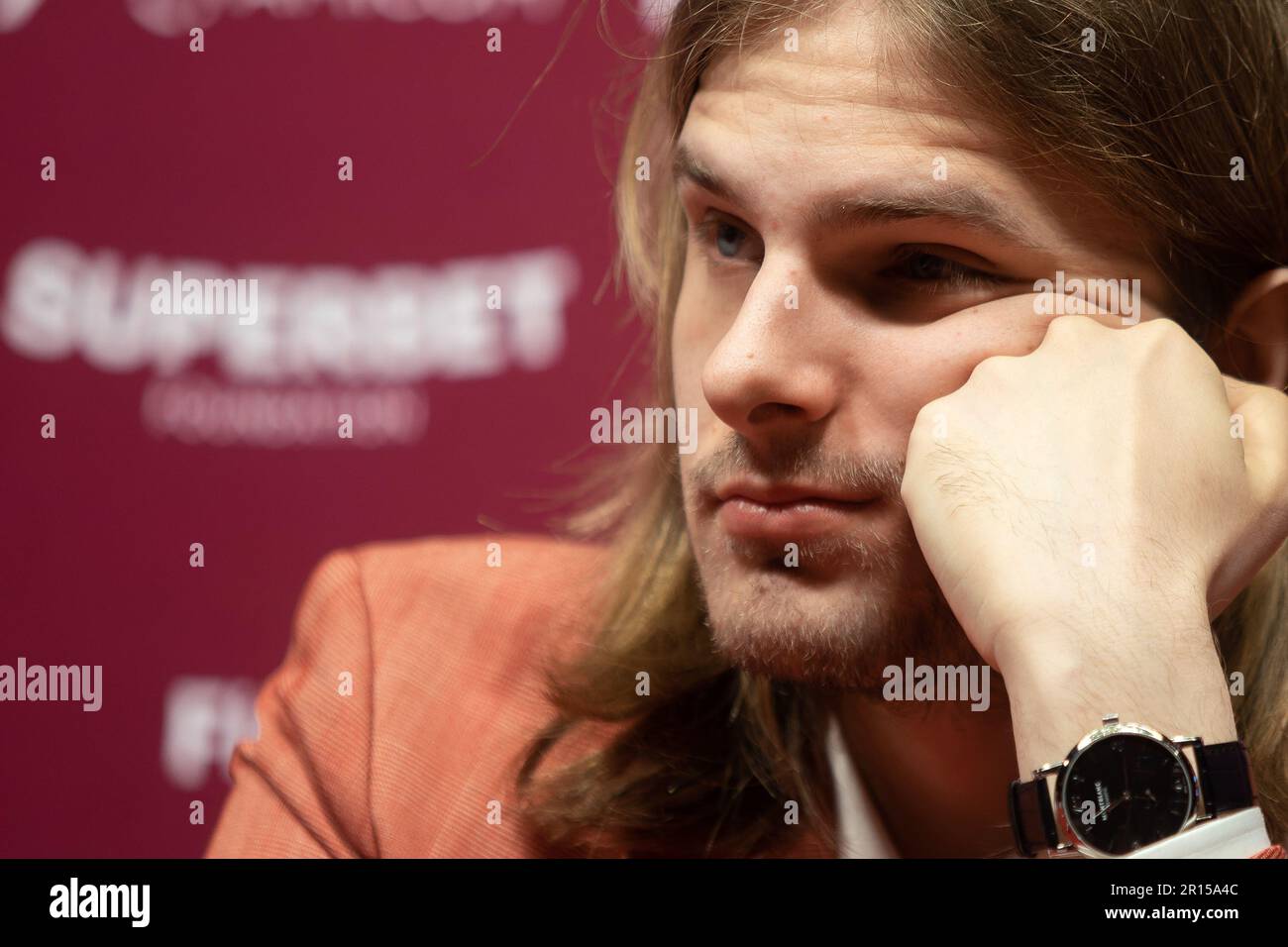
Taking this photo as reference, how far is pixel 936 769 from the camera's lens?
1.29 metres

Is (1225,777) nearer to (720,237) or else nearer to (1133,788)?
Answer: (1133,788)

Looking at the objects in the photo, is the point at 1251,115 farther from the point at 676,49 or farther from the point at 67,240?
the point at 67,240

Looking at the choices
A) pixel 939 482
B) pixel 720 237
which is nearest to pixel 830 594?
pixel 939 482

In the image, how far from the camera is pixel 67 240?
1617 millimetres

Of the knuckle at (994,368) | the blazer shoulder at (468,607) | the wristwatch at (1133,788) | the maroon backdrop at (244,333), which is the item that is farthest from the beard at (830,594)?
the maroon backdrop at (244,333)

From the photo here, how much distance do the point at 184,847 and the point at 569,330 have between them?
848 millimetres

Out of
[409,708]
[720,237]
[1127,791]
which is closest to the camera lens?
[1127,791]

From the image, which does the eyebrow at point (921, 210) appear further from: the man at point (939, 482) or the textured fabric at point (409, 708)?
the textured fabric at point (409, 708)

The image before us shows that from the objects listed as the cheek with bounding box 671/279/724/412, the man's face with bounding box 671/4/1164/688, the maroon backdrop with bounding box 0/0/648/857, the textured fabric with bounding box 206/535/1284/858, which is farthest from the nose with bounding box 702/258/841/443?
the maroon backdrop with bounding box 0/0/648/857

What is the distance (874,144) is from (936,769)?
611 millimetres

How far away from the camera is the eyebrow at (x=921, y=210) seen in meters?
1.09

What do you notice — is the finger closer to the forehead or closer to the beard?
the forehead

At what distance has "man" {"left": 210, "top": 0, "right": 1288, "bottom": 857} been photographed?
1005mm
